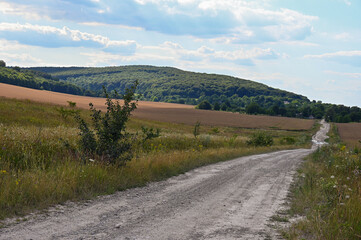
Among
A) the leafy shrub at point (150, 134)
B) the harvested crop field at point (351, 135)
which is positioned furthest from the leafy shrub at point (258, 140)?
the leafy shrub at point (150, 134)

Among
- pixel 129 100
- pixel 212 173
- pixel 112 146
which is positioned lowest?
pixel 212 173

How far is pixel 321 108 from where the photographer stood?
572 feet

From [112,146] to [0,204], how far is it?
5.07 metres

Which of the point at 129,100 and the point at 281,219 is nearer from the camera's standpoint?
the point at 281,219

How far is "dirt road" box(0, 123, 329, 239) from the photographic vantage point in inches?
245

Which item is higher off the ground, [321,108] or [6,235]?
[321,108]

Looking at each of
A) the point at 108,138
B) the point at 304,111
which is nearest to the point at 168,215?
the point at 108,138

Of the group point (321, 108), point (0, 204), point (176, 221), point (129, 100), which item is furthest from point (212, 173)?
point (321, 108)

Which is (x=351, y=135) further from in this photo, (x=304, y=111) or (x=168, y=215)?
(x=304, y=111)

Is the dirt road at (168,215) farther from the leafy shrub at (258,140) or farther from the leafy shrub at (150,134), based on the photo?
the leafy shrub at (258,140)

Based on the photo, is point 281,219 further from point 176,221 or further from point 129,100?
point 129,100

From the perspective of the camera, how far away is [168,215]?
7.63 m

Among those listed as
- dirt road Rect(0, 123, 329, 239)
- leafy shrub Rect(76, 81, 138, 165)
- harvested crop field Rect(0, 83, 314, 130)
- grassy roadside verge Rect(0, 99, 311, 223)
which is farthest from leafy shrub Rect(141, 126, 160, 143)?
harvested crop field Rect(0, 83, 314, 130)

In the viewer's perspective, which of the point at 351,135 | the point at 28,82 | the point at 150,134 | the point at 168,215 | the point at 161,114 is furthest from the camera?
the point at 28,82
